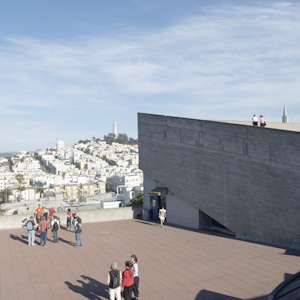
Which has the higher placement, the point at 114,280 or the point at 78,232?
the point at 114,280

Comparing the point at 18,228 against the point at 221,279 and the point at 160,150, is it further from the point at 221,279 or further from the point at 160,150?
the point at 221,279

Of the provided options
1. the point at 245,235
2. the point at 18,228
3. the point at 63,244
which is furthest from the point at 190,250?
the point at 18,228

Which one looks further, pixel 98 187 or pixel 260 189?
pixel 98 187

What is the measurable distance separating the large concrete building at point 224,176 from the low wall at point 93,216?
91cm

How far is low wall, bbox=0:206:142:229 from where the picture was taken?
54.6 ft

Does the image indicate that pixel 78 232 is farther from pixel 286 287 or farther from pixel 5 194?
pixel 5 194

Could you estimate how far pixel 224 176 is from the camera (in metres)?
14.3

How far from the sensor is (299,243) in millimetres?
11625

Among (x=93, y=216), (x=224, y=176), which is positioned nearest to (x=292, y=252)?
(x=224, y=176)

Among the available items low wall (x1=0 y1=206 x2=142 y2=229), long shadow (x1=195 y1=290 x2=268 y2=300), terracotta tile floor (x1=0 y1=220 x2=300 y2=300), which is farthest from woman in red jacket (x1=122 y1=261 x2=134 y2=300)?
low wall (x1=0 y1=206 x2=142 y2=229)

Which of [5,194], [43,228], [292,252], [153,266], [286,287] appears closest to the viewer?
[286,287]

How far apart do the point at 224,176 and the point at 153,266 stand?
201 inches

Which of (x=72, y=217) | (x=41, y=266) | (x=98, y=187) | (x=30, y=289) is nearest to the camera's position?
(x=30, y=289)

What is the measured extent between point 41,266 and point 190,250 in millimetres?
4754
